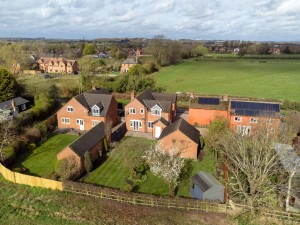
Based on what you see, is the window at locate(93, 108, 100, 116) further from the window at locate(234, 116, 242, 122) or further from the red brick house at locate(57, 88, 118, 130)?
the window at locate(234, 116, 242, 122)

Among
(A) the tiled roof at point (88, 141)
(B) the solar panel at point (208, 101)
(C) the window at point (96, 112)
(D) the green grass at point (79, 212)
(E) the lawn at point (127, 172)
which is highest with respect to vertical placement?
(B) the solar panel at point (208, 101)

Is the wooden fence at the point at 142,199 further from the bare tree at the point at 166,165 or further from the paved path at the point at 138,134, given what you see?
the paved path at the point at 138,134

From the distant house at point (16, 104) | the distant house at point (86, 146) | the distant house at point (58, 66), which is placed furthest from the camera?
the distant house at point (58, 66)

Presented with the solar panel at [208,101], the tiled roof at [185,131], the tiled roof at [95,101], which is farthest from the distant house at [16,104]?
the solar panel at [208,101]

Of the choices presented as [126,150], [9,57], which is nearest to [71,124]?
[126,150]

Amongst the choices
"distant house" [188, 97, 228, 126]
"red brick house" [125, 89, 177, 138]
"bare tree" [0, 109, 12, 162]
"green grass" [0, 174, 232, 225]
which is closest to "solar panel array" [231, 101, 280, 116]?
"distant house" [188, 97, 228, 126]

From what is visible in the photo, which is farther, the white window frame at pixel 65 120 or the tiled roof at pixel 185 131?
the white window frame at pixel 65 120

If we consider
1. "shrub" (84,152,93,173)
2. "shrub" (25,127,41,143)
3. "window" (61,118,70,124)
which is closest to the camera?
"shrub" (84,152,93,173)

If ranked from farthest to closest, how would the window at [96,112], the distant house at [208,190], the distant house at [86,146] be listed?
the window at [96,112] → the distant house at [86,146] → the distant house at [208,190]
